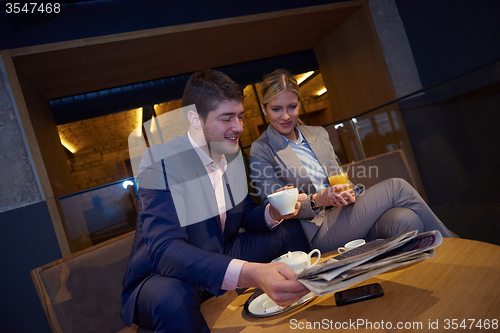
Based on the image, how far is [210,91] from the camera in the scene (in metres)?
1.55

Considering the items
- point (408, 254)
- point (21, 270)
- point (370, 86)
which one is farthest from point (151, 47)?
point (408, 254)

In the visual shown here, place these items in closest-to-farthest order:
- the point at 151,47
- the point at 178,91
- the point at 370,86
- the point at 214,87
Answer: the point at 214,87 < the point at 151,47 < the point at 370,86 < the point at 178,91

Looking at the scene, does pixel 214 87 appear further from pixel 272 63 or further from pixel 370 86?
pixel 272 63

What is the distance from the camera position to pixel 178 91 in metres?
5.04


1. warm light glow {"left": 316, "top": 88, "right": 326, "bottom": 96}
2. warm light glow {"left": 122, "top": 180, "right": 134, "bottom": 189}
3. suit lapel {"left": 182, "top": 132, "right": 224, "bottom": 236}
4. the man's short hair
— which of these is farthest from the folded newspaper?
warm light glow {"left": 316, "top": 88, "right": 326, "bottom": 96}

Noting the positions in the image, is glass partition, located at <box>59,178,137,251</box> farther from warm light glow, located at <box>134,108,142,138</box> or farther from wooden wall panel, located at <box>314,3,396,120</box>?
wooden wall panel, located at <box>314,3,396,120</box>

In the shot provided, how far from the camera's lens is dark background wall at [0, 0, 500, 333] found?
2.54 m

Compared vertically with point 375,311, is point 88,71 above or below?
above

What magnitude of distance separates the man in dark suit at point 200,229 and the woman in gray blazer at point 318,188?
16 cm

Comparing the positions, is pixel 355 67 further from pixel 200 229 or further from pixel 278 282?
pixel 278 282

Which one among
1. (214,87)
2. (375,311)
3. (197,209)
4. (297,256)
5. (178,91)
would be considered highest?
(178,91)

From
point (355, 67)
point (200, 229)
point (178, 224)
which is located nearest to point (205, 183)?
point (200, 229)

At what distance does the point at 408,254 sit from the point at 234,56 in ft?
14.6

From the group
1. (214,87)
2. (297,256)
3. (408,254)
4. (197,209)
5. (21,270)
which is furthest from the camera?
(21,270)
